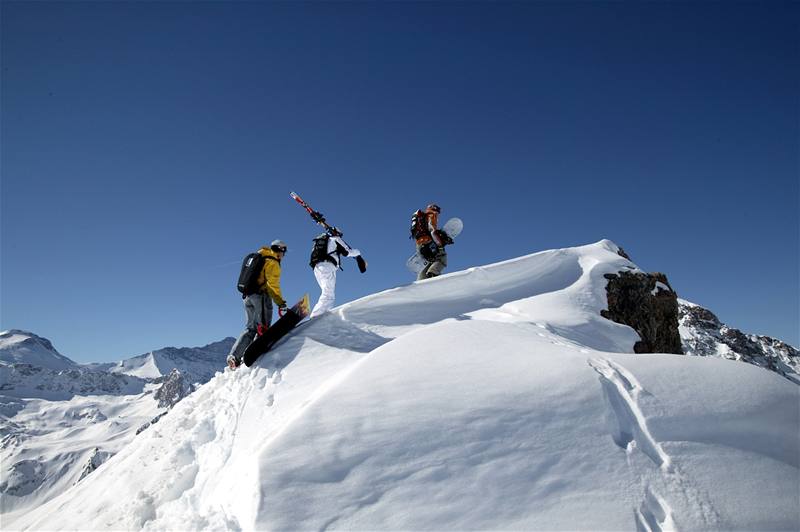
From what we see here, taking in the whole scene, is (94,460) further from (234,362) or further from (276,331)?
(276,331)

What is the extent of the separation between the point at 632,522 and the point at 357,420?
8.65 feet

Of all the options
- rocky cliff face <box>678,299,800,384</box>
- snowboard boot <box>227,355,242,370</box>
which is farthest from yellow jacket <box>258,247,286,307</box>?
rocky cliff face <box>678,299,800,384</box>

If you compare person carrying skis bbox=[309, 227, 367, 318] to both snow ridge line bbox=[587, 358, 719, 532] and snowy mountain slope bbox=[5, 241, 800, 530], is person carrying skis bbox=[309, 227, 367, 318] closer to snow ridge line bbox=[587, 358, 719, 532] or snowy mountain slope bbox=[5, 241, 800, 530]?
snowy mountain slope bbox=[5, 241, 800, 530]

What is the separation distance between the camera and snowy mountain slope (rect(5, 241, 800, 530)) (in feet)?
11.3

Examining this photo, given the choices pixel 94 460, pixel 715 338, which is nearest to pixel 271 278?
pixel 715 338

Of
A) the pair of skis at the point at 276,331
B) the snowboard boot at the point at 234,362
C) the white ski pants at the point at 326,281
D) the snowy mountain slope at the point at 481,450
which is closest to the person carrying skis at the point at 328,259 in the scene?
the white ski pants at the point at 326,281

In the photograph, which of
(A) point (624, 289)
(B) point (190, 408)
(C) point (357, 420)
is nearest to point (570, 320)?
(A) point (624, 289)

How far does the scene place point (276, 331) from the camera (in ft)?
25.6

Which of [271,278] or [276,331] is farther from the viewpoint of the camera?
[271,278]

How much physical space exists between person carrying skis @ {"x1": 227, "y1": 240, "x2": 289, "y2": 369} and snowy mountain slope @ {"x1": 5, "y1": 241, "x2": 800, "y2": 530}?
6.84ft

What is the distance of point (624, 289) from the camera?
10.3 m

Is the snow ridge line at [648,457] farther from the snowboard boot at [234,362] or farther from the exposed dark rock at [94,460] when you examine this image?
the exposed dark rock at [94,460]

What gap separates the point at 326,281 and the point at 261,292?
213cm

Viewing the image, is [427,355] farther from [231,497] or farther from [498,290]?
[498,290]
